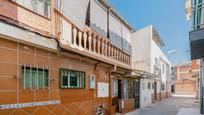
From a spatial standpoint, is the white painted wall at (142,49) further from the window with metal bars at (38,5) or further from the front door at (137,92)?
the window with metal bars at (38,5)

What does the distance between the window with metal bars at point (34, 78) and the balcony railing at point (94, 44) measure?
84.2 inches

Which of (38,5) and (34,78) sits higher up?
(38,5)

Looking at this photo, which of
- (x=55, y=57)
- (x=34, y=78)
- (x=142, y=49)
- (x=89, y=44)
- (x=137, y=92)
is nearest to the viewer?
(x=34, y=78)

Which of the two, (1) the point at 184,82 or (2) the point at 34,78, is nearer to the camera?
(2) the point at 34,78

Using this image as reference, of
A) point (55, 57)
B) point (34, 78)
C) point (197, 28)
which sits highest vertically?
point (197, 28)

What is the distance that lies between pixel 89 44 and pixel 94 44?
62 cm

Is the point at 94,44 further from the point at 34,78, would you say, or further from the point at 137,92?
the point at 137,92

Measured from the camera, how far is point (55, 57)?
23.3 feet

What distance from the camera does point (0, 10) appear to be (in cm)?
494

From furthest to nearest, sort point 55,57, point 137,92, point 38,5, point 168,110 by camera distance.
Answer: point 137,92
point 168,110
point 55,57
point 38,5

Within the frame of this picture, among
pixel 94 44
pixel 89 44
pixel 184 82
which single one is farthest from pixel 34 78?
pixel 184 82

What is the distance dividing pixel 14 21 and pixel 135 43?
19.3m

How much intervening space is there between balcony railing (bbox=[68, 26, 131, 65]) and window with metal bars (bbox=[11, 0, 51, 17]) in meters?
1.83

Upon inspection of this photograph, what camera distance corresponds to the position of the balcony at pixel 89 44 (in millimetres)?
8026
